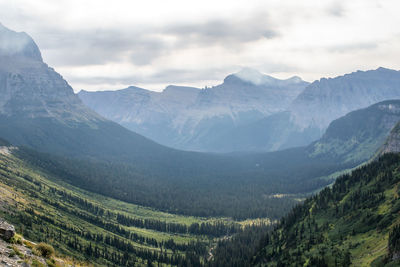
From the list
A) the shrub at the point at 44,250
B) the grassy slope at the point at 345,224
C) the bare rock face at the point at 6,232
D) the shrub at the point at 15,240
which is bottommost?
the grassy slope at the point at 345,224

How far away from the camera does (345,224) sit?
145 m

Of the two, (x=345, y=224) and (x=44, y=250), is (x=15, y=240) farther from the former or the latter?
(x=345, y=224)

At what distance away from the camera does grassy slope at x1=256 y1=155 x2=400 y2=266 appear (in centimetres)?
11987

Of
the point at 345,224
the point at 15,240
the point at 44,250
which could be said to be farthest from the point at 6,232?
the point at 345,224

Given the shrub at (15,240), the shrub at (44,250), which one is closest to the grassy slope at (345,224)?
the shrub at (44,250)

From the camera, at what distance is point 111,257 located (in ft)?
591

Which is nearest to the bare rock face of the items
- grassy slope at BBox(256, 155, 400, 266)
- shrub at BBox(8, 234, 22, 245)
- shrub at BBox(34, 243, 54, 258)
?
shrub at BBox(8, 234, 22, 245)

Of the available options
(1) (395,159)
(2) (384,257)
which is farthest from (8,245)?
(1) (395,159)

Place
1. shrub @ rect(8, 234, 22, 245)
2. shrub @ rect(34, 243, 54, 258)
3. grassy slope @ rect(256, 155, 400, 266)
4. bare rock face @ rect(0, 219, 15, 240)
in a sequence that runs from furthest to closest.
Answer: grassy slope @ rect(256, 155, 400, 266), shrub @ rect(34, 243, 54, 258), shrub @ rect(8, 234, 22, 245), bare rock face @ rect(0, 219, 15, 240)

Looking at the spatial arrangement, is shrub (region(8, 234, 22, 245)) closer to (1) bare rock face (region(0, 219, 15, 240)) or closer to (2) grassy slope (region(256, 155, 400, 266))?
(1) bare rock face (region(0, 219, 15, 240))

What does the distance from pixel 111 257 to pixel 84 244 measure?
15261 millimetres

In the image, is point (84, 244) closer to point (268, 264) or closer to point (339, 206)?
Result: point (268, 264)

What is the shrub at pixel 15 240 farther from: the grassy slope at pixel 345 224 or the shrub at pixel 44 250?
the grassy slope at pixel 345 224

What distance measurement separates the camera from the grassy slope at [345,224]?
11987 cm
